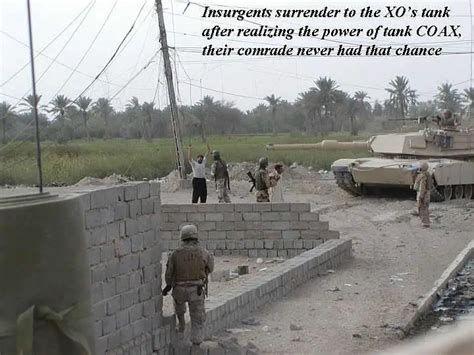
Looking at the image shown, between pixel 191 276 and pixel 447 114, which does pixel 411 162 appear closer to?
pixel 447 114

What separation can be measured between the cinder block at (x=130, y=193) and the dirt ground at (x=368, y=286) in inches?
64.5

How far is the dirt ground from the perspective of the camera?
684cm

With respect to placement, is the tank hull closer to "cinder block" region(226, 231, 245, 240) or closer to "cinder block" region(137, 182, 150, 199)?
"cinder block" region(226, 231, 245, 240)

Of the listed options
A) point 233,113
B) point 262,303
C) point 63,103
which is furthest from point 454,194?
point 233,113

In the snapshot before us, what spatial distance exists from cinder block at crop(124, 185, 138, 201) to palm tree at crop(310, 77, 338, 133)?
44024 millimetres

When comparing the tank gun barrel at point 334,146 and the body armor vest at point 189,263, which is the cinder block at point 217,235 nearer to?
the body armor vest at point 189,263

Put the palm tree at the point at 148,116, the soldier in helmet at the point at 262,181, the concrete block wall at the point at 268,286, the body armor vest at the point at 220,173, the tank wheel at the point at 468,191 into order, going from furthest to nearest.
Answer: the palm tree at the point at 148,116, the tank wheel at the point at 468,191, the body armor vest at the point at 220,173, the soldier in helmet at the point at 262,181, the concrete block wall at the point at 268,286

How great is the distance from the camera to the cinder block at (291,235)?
1173 cm

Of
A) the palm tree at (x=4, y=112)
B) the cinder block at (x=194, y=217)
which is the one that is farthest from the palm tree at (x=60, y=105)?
the cinder block at (x=194, y=217)

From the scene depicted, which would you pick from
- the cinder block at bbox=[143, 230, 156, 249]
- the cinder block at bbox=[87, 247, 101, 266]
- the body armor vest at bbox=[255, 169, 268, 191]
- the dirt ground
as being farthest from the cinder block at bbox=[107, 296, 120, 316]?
the body armor vest at bbox=[255, 169, 268, 191]

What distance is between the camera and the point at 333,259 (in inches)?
413

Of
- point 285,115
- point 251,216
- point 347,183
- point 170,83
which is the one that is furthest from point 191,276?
point 285,115

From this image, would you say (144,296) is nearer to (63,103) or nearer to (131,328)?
(131,328)

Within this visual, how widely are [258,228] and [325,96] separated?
131 feet
